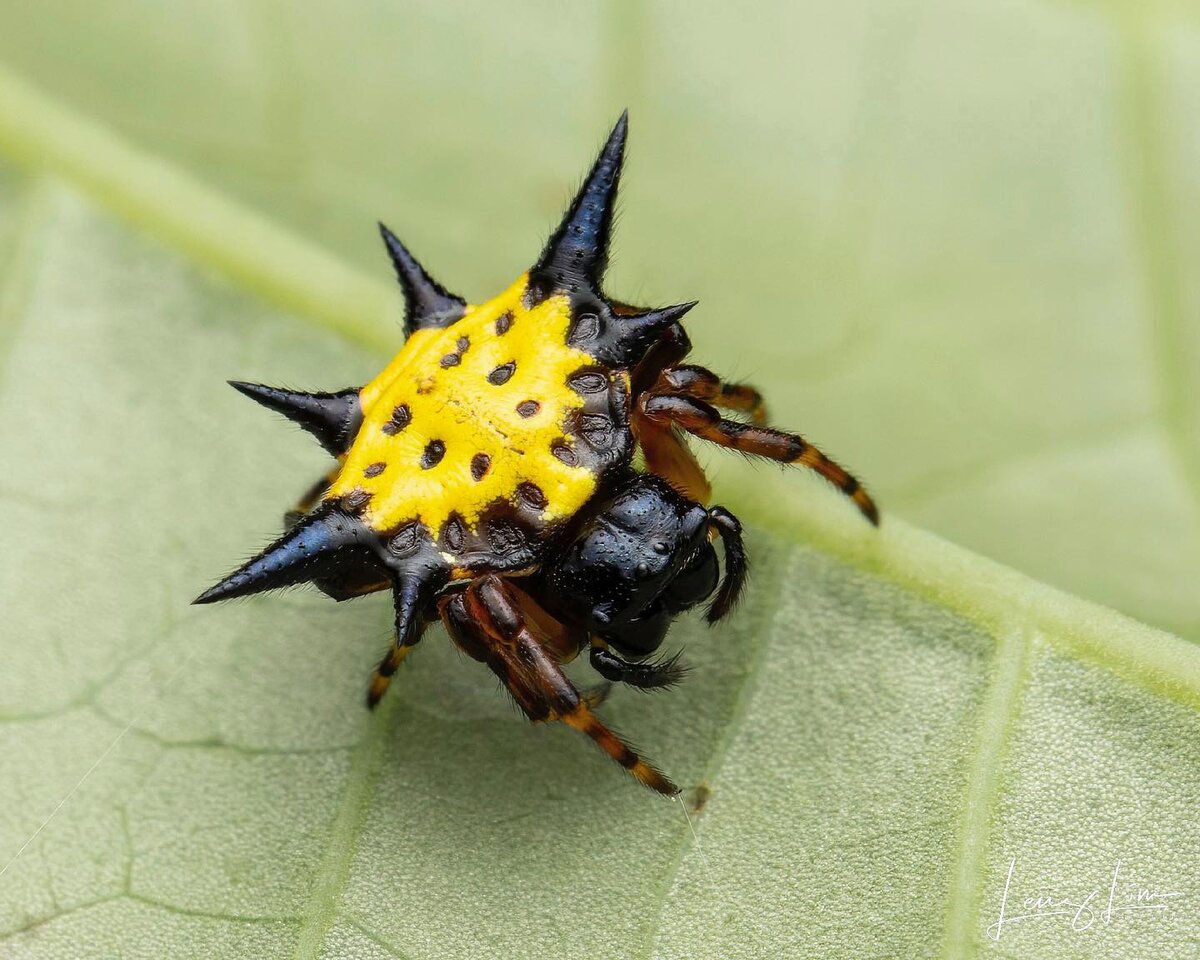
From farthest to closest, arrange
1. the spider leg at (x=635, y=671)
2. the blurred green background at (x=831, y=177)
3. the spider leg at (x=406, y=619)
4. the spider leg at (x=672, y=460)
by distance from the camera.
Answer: the blurred green background at (x=831, y=177) < the spider leg at (x=672, y=460) < the spider leg at (x=635, y=671) < the spider leg at (x=406, y=619)

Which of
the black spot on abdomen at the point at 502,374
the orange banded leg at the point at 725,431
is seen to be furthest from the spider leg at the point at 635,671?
the black spot on abdomen at the point at 502,374

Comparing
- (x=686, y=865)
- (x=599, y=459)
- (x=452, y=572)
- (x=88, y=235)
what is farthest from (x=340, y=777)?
(x=88, y=235)

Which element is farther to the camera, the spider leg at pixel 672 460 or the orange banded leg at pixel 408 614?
the spider leg at pixel 672 460

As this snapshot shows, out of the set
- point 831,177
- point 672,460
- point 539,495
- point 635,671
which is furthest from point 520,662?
point 831,177

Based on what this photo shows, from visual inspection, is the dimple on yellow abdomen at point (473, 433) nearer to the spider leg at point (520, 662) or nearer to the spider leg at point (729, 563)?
the spider leg at point (520, 662)

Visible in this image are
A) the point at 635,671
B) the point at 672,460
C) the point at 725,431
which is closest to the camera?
the point at 635,671

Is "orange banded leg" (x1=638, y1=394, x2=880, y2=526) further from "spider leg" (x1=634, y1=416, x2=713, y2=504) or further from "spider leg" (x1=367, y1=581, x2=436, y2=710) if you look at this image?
"spider leg" (x1=367, y1=581, x2=436, y2=710)

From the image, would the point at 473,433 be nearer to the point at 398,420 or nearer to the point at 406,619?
the point at 398,420
